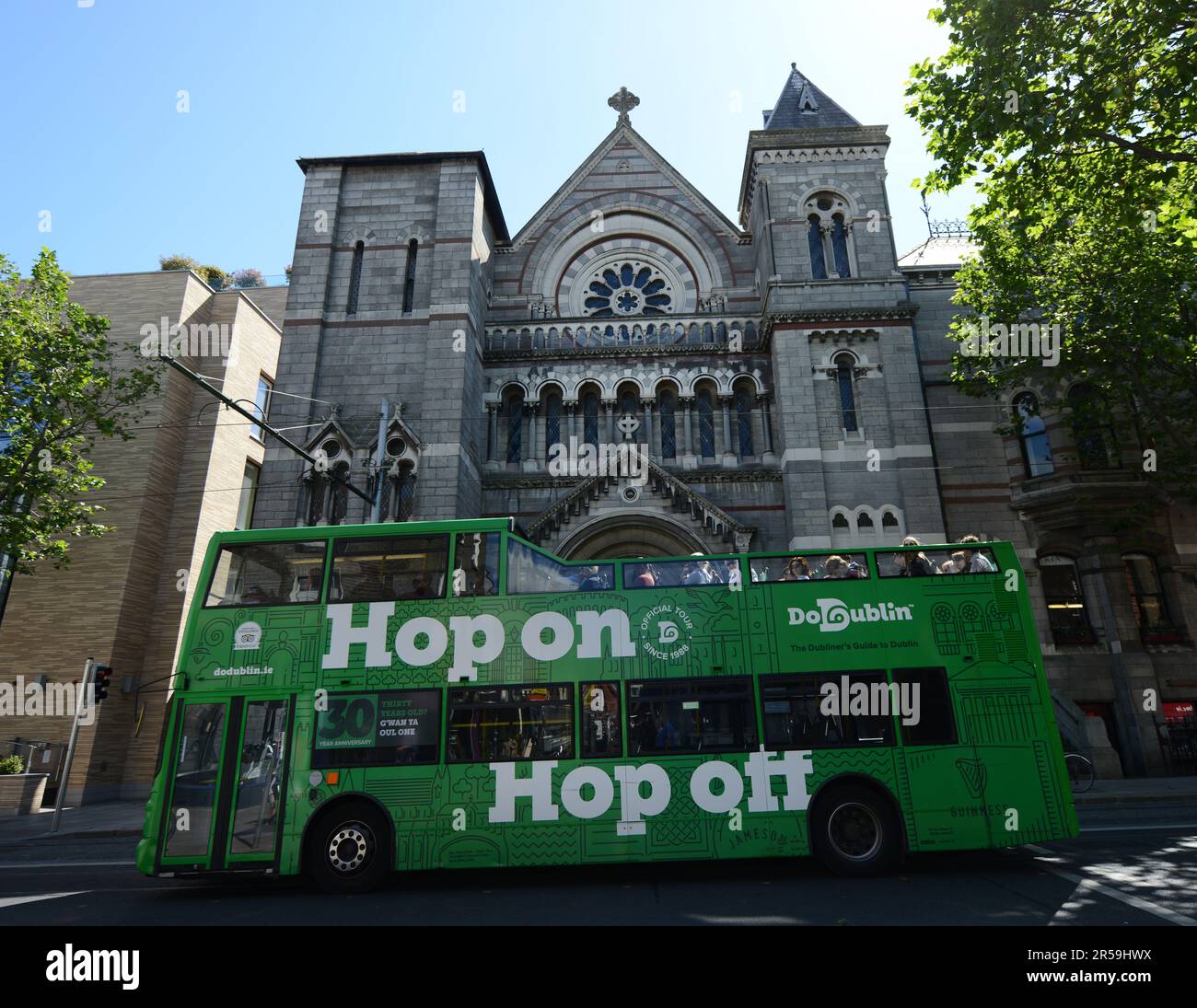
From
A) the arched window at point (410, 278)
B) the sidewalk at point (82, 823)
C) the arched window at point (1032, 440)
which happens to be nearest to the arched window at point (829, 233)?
the arched window at point (1032, 440)

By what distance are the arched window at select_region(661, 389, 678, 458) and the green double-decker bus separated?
41.6 feet

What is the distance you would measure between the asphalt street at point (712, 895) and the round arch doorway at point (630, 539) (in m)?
10.4

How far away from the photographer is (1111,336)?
1667 centimetres

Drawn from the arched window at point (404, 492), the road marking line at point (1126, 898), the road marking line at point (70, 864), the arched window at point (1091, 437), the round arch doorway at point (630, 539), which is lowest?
the road marking line at point (70, 864)

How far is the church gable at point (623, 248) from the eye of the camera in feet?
79.8

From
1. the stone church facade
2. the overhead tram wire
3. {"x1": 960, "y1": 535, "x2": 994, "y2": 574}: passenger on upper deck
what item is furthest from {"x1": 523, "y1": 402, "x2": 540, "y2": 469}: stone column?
{"x1": 960, "y1": 535, "x2": 994, "y2": 574}: passenger on upper deck

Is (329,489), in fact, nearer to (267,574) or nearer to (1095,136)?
(267,574)

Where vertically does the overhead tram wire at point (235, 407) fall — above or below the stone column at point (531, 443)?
below

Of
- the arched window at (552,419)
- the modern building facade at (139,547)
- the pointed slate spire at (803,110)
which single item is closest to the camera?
the modern building facade at (139,547)

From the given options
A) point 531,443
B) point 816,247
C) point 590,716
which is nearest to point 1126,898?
point 590,716

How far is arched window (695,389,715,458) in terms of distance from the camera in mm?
21344

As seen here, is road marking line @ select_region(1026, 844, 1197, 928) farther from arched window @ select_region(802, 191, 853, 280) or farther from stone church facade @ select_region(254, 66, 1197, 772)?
arched window @ select_region(802, 191, 853, 280)

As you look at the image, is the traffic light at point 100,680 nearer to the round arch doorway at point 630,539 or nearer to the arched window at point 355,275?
the round arch doorway at point 630,539
